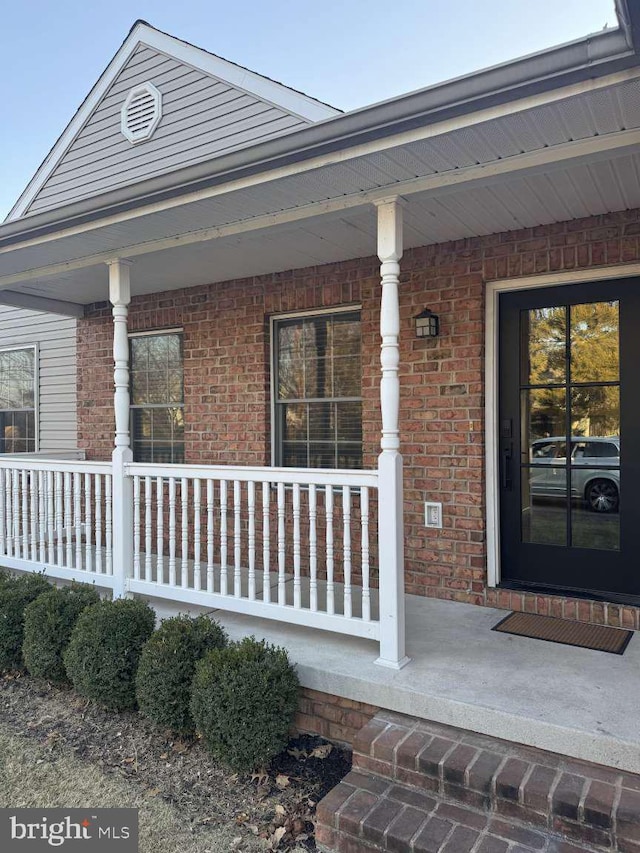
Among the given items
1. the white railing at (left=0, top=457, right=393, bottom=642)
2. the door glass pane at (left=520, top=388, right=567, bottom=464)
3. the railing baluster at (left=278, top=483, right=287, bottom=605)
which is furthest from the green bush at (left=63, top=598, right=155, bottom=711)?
the door glass pane at (left=520, top=388, right=567, bottom=464)

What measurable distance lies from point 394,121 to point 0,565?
15.5 feet

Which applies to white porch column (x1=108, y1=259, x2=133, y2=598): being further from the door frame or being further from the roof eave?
the door frame

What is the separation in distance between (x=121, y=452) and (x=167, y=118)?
12.4ft

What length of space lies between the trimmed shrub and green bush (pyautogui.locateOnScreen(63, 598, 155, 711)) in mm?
180

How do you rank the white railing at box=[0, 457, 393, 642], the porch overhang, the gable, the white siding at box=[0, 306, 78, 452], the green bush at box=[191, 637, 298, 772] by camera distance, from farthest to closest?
the white siding at box=[0, 306, 78, 452], the gable, the white railing at box=[0, 457, 393, 642], the green bush at box=[191, 637, 298, 772], the porch overhang

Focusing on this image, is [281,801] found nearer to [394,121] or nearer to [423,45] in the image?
[394,121]

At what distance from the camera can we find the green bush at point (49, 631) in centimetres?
377

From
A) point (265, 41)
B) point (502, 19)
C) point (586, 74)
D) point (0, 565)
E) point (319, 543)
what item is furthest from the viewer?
point (265, 41)

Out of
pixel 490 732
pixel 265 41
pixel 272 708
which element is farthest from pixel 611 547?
pixel 265 41

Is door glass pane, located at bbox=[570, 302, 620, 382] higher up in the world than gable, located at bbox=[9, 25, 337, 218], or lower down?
lower down

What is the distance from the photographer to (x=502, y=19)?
896 centimetres

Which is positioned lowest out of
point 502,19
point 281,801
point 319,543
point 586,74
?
point 281,801

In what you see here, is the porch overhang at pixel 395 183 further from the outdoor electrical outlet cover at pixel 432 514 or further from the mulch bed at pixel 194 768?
the mulch bed at pixel 194 768

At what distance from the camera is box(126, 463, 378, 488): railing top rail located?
3369 millimetres
